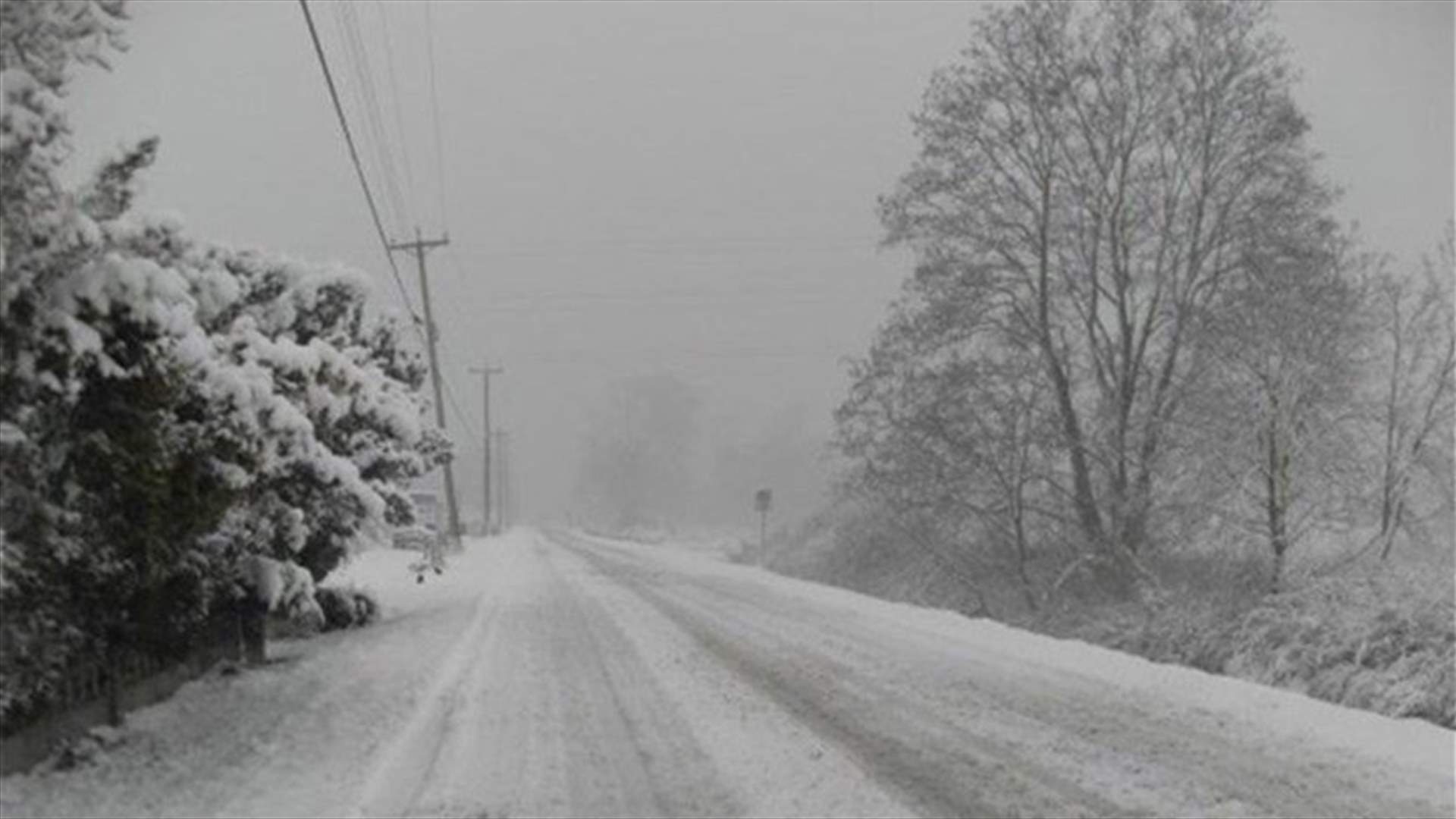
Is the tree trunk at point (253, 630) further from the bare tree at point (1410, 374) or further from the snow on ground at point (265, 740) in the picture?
the bare tree at point (1410, 374)

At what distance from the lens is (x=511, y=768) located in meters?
8.60

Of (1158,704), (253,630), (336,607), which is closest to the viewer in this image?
(1158,704)

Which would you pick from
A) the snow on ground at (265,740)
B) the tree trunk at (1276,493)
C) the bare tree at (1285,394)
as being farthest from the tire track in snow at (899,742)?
the bare tree at (1285,394)

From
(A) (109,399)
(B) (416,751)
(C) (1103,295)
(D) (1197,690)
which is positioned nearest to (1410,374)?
(C) (1103,295)

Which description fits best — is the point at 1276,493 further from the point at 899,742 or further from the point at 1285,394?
the point at 899,742

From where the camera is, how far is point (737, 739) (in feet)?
31.7

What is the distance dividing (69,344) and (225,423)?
1.63 meters

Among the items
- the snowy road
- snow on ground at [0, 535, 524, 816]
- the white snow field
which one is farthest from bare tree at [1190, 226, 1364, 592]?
snow on ground at [0, 535, 524, 816]

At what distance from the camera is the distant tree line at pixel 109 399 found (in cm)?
626

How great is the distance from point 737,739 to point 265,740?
3.15 meters

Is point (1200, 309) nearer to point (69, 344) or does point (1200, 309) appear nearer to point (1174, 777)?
point (1174, 777)

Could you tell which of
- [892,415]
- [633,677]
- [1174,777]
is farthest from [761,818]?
[892,415]


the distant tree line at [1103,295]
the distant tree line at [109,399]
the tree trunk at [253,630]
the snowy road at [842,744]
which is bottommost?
the snowy road at [842,744]

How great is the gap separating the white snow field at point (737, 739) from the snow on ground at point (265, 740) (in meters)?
0.03
